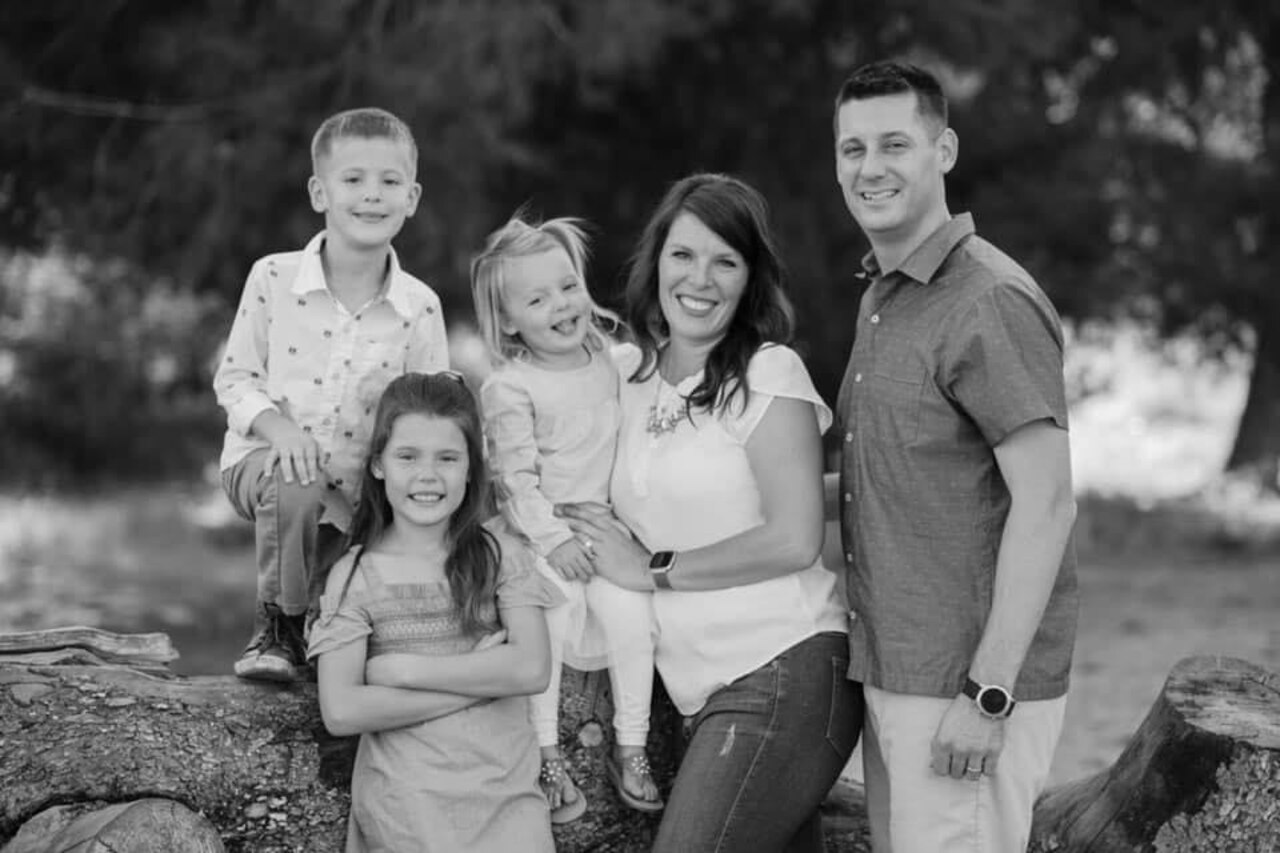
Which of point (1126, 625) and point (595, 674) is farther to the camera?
point (1126, 625)

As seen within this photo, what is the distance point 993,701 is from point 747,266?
3.64ft

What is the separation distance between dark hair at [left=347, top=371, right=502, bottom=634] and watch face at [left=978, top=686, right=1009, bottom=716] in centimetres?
105

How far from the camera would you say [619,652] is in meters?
3.50

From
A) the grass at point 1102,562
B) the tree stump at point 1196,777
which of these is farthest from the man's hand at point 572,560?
the grass at point 1102,562

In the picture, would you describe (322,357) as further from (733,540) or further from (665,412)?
(733,540)

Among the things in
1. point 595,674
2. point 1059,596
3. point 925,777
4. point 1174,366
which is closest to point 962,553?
point 1059,596

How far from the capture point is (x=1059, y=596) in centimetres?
319

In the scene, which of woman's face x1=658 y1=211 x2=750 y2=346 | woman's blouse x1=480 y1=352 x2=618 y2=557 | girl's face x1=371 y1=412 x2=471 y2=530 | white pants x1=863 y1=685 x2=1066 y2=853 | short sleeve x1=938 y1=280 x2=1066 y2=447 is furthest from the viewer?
woman's blouse x1=480 y1=352 x2=618 y2=557

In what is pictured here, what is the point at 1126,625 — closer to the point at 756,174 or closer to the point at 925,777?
the point at 756,174

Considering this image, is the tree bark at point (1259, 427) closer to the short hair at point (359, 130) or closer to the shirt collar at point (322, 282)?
the shirt collar at point (322, 282)

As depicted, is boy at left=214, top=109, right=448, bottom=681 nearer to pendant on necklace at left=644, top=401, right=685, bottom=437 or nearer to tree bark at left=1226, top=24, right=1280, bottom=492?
pendant on necklace at left=644, top=401, right=685, bottom=437

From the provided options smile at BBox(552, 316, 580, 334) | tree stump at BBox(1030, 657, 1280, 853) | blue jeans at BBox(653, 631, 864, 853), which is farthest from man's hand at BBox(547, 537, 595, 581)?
tree stump at BBox(1030, 657, 1280, 853)

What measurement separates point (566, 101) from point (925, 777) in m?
7.11

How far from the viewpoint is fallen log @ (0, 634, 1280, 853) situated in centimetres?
333
